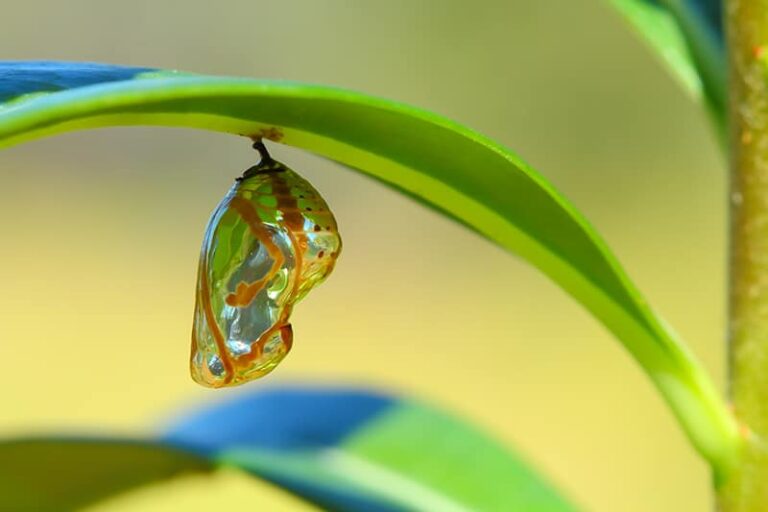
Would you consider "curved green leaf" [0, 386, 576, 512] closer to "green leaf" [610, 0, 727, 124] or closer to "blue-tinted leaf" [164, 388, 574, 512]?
"blue-tinted leaf" [164, 388, 574, 512]

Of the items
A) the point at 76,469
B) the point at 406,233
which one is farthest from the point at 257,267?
the point at 406,233

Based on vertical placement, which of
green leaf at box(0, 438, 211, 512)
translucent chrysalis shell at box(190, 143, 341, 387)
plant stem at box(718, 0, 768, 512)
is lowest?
plant stem at box(718, 0, 768, 512)

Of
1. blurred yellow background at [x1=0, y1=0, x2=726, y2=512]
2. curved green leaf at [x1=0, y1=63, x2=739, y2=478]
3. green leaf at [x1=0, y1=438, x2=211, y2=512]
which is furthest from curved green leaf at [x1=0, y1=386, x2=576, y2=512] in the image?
blurred yellow background at [x1=0, y1=0, x2=726, y2=512]

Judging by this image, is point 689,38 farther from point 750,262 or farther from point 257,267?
point 257,267

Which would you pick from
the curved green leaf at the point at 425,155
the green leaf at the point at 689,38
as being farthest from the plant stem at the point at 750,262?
the green leaf at the point at 689,38

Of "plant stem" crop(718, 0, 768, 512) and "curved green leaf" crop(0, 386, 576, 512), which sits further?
"curved green leaf" crop(0, 386, 576, 512)

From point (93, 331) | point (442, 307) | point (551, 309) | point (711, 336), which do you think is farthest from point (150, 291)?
point (711, 336)

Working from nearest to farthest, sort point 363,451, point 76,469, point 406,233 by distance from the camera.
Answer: point 76,469
point 363,451
point 406,233
